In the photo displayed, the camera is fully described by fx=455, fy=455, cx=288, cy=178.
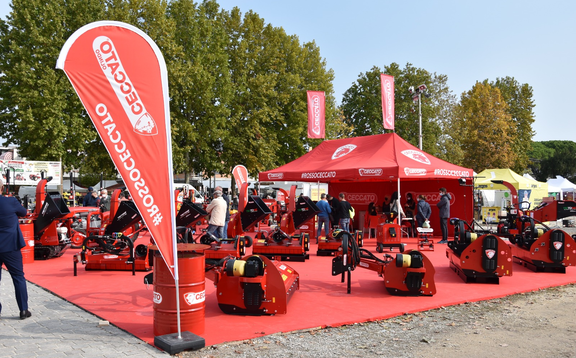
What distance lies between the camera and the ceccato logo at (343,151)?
1720 centimetres

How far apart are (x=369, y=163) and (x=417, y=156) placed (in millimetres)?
1853

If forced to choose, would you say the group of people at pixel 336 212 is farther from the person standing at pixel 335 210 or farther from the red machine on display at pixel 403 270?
the red machine on display at pixel 403 270

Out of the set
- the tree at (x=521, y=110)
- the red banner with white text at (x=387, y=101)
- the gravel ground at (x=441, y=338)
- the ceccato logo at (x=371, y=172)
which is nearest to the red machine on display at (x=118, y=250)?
the gravel ground at (x=441, y=338)

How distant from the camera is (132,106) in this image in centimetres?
475

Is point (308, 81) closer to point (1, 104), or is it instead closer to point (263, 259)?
point (1, 104)

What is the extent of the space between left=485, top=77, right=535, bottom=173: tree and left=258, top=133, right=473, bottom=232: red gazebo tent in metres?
33.9

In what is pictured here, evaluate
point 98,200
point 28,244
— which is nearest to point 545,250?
point 28,244

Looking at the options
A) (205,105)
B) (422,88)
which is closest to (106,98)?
(422,88)

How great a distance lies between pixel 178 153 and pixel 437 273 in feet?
70.0

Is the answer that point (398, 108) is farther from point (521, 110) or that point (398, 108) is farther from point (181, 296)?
point (181, 296)

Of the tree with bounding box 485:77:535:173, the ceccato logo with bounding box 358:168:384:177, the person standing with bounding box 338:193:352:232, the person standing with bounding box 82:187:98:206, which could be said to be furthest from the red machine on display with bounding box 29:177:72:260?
the tree with bounding box 485:77:535:173

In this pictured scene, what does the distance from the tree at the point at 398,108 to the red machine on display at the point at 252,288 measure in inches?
1324

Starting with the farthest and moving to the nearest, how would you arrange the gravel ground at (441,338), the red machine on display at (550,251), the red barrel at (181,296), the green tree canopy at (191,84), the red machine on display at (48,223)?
the green tree canopy at (191,84) → the red machine on display at (48,223) → the red machine on display at (550,251) → the red barrel at (181,296) → the gravel ground at (441,338)

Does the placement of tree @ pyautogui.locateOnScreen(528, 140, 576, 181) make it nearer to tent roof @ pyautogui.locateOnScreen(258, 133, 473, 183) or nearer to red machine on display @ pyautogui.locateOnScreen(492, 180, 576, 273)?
tent roof @ pyautogui.locateOnScreen(258, 133, 473, 183)
